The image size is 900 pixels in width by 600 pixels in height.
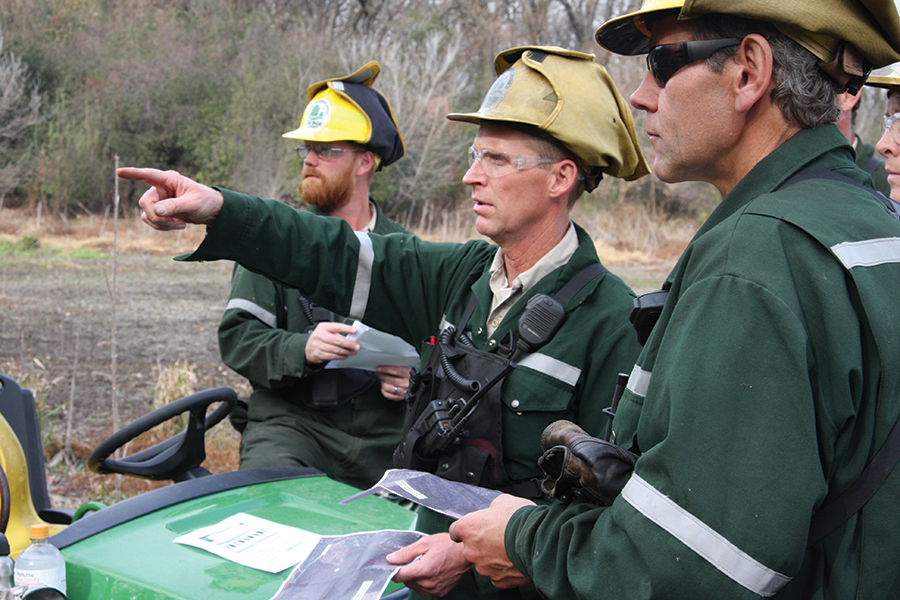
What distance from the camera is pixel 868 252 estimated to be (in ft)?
4.24

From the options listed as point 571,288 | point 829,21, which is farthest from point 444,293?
point 829,21

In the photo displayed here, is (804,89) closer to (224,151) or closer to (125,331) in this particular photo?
(125,331)

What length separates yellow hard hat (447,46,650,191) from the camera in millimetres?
2580

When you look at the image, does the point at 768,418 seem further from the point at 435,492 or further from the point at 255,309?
the point at 255,309

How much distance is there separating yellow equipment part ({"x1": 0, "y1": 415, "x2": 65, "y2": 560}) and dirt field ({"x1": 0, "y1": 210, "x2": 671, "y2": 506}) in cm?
239

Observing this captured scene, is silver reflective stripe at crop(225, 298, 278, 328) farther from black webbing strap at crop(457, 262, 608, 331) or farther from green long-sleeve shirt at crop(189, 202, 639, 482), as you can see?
black webbing strap at crop(457, 262, 608, 331)

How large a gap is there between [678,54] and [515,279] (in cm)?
118

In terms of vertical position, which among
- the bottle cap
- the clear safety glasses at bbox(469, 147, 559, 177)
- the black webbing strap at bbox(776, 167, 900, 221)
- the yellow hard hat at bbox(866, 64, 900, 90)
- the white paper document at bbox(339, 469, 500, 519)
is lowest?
the bottle cap

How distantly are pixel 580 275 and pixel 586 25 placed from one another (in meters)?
27.2

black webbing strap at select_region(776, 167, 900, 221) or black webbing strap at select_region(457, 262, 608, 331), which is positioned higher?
black webbing strap at select_region(776, 167, 900, 221)

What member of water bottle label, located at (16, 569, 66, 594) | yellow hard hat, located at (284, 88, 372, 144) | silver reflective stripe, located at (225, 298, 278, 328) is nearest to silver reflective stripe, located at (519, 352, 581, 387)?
water bottle label, located at (16, 569, 66, 594)

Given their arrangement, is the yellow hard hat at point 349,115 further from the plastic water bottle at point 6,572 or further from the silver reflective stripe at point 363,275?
the plastic water bottle at point 6,572

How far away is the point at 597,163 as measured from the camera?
2701mm

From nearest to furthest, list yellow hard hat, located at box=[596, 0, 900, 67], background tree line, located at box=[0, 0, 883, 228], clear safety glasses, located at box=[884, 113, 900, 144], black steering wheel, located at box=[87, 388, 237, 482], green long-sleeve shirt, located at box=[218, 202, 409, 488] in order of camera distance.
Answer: yellow hard hat, located at box=[596, 0, 900, 67] < black steering wheel, located at box=[87, 388, 237, 482] < clear safety glasses, located at box=[884, 113, 900, 144] < green long-sleeve shirt, located at box=[218, 202, 409, 488] < background tree line, located at box=[0, 0, 883, 228]
